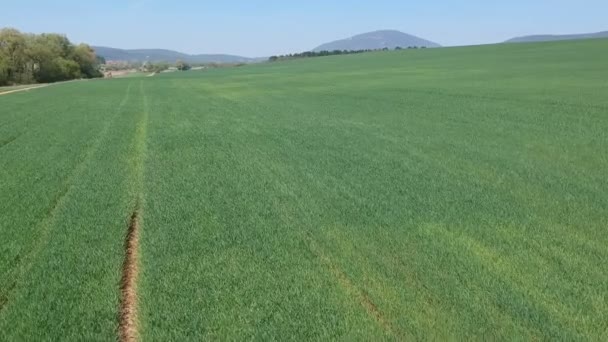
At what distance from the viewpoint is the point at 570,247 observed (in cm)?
733

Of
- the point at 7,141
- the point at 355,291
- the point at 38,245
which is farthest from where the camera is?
the point at 7,141

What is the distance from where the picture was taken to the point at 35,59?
108938mm

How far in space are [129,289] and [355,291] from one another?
106 inches

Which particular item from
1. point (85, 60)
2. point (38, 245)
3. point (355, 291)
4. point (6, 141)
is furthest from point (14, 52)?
point (355, 291)

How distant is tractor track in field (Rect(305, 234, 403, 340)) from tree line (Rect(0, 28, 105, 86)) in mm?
104938

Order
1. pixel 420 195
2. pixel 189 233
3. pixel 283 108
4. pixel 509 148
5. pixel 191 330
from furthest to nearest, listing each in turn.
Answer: pixel 283 108
pixel 509 148
pixel 420 195
pixel 189 233
pixel 191 330

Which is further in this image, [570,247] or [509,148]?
[509,148]

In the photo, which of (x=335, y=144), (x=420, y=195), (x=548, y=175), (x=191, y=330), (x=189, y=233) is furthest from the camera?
(x=335, y=144)

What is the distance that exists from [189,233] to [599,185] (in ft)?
24.0

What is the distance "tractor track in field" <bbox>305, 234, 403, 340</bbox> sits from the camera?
5562 millimetres

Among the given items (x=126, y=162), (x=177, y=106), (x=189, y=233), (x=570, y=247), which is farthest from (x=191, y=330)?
(x=177, y=106)

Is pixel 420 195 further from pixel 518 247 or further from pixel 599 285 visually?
pixel 599 285

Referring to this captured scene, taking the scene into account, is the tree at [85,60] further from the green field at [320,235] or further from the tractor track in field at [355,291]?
the tractor track in field at [355,291]

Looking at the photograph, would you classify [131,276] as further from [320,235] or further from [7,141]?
[7,141]
